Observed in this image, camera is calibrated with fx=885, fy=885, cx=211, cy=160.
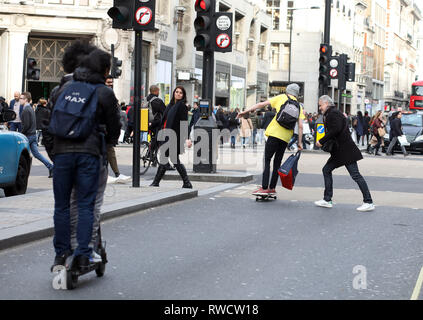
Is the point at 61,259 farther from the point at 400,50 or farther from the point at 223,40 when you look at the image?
the point at 400,50

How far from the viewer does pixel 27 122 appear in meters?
16.5

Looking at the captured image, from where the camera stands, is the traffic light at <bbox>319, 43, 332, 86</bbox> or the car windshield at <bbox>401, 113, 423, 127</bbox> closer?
the traffic light at <bbox>319, 43, 332, 86</bbox>

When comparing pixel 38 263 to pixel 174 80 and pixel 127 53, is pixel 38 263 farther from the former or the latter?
pixel 174 80

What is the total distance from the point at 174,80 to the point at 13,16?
10.7 meters

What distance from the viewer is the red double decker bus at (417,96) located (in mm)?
57094

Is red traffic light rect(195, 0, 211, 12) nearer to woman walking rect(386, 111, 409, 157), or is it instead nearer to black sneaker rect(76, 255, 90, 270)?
black sneaker rect(76, 255, 90, 270)

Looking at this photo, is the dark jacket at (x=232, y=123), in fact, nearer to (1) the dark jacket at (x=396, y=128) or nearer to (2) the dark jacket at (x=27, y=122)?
(1) the dark jacket at (x=396, y=128)

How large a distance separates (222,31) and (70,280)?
10.4 m

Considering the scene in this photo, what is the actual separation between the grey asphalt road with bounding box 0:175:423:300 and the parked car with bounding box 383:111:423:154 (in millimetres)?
25461

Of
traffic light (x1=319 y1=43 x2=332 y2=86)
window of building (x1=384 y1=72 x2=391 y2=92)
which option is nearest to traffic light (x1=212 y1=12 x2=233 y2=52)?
traffic light (x1=319 y1=43 x2=332 y2=86)

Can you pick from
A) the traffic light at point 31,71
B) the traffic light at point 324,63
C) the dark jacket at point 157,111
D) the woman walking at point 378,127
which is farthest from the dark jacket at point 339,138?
the woman walking at point 378,127

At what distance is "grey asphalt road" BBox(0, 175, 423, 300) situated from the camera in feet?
20.7
